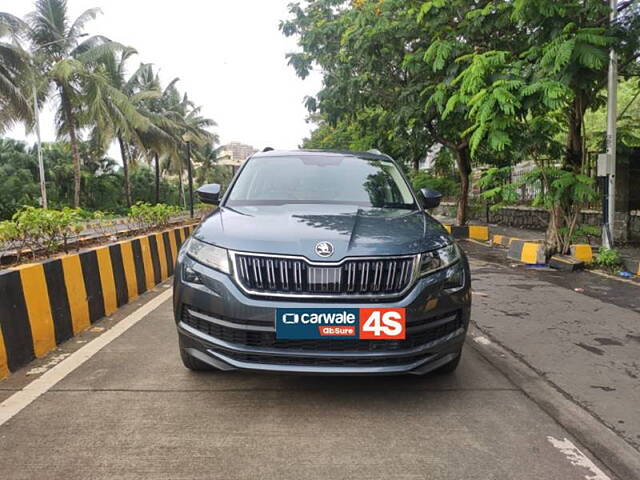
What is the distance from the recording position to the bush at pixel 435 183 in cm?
1884

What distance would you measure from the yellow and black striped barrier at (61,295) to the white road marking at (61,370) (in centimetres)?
25

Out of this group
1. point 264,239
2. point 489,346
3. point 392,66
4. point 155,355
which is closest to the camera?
point 264,239

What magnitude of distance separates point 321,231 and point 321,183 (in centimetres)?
125

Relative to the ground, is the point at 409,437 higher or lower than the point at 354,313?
lower

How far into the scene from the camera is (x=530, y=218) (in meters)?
16.7

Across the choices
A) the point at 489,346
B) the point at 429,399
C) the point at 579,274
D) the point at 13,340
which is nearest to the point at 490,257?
the point at 579,274

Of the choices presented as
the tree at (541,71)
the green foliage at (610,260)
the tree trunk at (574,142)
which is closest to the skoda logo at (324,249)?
the tree at (541,71)

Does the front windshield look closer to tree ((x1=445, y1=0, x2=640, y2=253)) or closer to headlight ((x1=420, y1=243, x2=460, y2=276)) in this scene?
headlight ((x1=420, y1=243, x2=460, y2=276))

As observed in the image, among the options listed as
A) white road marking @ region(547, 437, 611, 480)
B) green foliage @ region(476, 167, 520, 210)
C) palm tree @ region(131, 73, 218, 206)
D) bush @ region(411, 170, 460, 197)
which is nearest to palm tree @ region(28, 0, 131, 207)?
palm tree @ region(131, 73, 218, 206)

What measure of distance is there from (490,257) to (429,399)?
8.09 meters

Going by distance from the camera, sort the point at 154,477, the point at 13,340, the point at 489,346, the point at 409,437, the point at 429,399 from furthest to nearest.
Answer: the point at 489,346 < the point at 13,340 < the point at 429,399 < the point at 409,437 < the point at 154,477

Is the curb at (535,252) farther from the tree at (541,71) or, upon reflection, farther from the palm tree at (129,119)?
the palm tree at (129,119)

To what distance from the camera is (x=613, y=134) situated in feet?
29.6

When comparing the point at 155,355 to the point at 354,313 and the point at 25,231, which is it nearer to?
the point at 354,313
